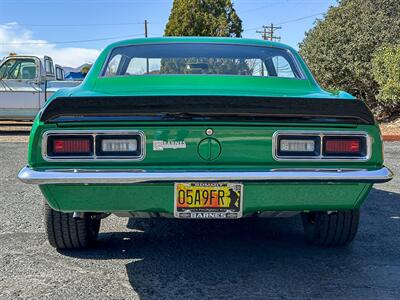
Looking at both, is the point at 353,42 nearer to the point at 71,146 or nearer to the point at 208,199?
the point at 208,199

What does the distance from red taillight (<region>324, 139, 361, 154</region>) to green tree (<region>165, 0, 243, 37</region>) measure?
29.2 meters

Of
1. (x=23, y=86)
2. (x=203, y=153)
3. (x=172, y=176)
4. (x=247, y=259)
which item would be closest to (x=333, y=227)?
(x=247, y=259)

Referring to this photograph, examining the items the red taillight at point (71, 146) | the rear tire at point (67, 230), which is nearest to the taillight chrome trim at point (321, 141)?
the red taillight at point (71, 146)

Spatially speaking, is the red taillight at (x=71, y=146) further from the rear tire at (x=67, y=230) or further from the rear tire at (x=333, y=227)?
the rear tire at (x=333, y=227)

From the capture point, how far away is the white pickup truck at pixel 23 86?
12859mm

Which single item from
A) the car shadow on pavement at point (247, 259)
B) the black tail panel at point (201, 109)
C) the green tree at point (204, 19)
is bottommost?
the car shadow on pavement at point (247, 259)

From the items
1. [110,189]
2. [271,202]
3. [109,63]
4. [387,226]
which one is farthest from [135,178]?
[387,226]

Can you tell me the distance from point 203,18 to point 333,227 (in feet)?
96.2

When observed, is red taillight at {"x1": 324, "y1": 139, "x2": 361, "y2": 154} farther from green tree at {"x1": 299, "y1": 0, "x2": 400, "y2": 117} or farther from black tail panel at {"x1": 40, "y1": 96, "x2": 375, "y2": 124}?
green tree at {"x1": 299, "y1": 0, "x2": 400, "y2": 117}

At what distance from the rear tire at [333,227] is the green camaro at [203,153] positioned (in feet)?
2.14

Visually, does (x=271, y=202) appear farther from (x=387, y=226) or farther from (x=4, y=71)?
(x=4, y=71)

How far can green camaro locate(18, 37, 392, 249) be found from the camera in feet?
8.98

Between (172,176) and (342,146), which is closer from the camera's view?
(172,176)

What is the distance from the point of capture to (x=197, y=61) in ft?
13.1
